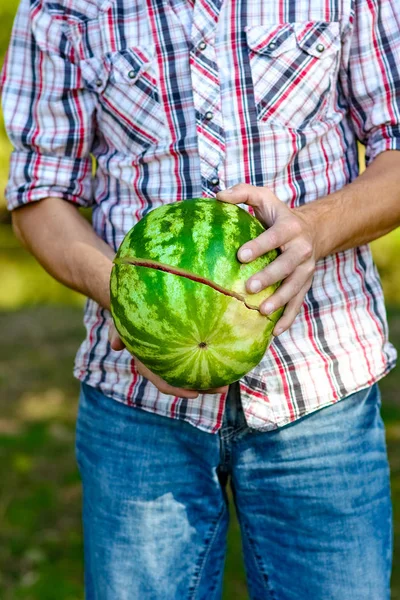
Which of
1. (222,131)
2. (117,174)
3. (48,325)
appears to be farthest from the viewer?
(48,325)

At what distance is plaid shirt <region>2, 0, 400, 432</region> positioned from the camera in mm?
2184

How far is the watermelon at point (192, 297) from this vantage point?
171 centimetres

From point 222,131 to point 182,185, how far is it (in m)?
0.19

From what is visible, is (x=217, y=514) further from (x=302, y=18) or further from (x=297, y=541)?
(x=302, y=18)

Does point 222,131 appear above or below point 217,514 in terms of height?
above

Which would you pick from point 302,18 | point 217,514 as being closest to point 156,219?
point 302,18

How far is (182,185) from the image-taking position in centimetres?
224

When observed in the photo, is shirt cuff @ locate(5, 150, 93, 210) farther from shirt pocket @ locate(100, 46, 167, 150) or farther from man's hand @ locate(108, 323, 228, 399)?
man's hand @ locate(108, 323, 228, 399)

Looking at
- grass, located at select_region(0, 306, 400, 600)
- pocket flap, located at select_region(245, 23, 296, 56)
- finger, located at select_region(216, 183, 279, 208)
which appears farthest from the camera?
grass, located at select_region(0, 306, 400, 600)

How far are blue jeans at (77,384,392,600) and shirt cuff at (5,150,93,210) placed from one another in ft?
2.10

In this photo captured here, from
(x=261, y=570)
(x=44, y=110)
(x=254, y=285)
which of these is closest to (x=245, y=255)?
(x=254, y=285)

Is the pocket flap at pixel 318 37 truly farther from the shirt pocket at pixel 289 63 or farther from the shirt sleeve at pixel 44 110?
the shirt sleeve at pixel 44 110

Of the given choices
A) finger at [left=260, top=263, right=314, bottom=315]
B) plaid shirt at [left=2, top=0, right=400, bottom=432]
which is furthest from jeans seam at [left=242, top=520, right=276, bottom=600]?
finger at [left=260, top=263, right=314, bottom=315]

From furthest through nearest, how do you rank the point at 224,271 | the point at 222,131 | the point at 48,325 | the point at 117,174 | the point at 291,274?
the point at 48,325 → the point at 117,174 → the point at 222,131 → the point at 291,274 → the point at 224,271
